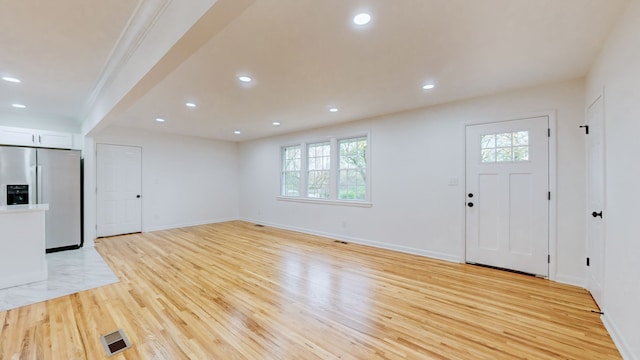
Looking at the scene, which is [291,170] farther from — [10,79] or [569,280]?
[569,280]

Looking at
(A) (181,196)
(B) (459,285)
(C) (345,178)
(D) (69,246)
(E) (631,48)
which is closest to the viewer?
(E) (631,48)

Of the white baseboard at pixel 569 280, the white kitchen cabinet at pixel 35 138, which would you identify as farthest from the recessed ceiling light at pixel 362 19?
the white kitchen cabinet at pixel 35 138

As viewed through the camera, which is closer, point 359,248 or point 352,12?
point 352,12

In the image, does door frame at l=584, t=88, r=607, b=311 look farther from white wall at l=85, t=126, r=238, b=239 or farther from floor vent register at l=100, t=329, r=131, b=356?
white wall at l=85, t=126, r=238, b=239

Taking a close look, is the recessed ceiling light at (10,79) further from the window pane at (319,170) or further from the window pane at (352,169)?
the window pane at (352,169)

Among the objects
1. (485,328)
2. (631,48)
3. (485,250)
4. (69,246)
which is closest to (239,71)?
(631,48)

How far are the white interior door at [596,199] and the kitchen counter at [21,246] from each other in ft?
20.0

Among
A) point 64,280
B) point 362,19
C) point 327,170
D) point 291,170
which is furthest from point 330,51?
point 291,170

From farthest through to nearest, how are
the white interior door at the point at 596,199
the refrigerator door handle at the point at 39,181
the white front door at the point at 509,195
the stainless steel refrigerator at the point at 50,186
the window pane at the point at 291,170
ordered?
the window pane at the point at 291,170, the refrigerator door handle at the point at 39,181, the stainless steel refrigerator at the point at 50,186, the white front door at the point at 509,195, the white interior door at the point at 596,199

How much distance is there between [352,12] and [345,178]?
393cm

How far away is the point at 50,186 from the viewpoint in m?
4.54

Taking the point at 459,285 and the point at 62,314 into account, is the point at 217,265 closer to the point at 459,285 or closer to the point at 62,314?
the point at 62,314

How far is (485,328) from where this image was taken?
221 centimetres

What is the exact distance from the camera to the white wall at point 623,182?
1724 mm
